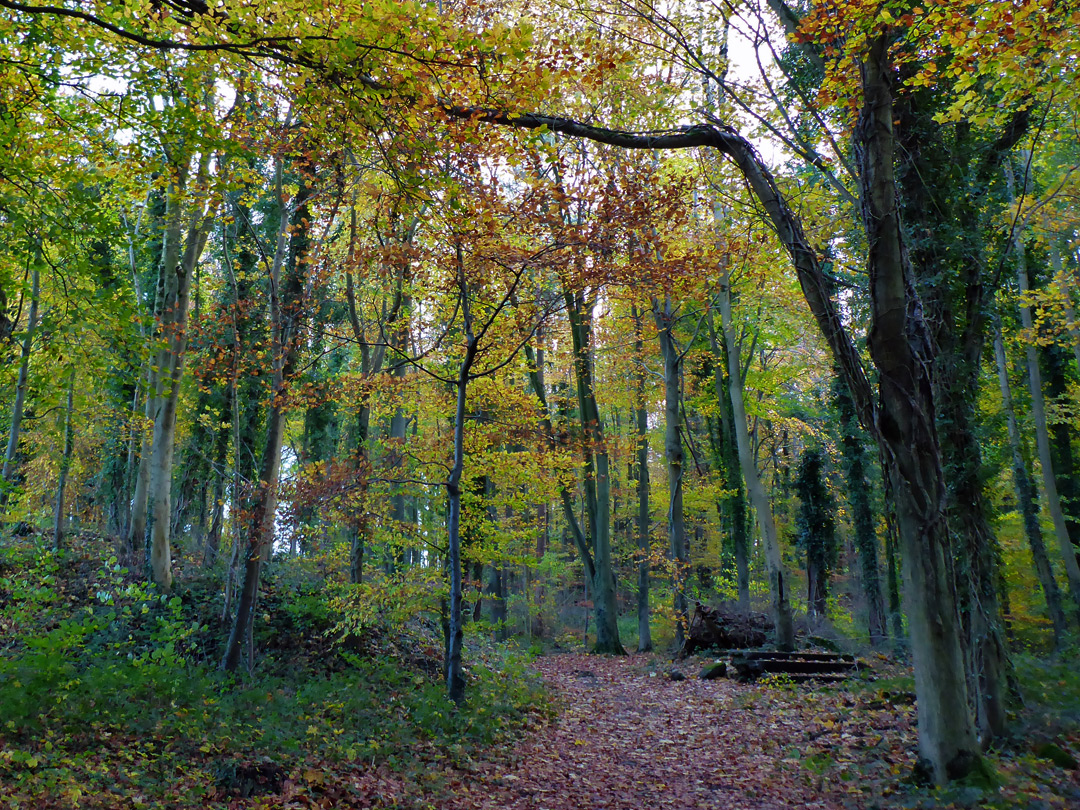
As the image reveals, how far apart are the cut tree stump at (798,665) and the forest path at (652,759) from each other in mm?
556

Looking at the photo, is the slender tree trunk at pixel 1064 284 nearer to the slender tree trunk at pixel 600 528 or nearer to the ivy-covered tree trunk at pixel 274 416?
the slender tree trunk at pixel 600 528

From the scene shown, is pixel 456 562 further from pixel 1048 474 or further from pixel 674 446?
pixel 1048 474

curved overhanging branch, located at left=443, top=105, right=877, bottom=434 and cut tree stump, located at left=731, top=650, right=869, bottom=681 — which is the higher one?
curved overhanging branch, located at left=443, top=105, right=877, bottom=434

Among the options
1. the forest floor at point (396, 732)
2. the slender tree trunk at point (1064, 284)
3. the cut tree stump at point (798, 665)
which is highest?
the slender tree trunk at point (1064, 284)

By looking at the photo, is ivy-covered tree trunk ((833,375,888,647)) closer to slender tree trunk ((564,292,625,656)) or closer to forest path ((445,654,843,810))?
slender tree trunk ((564,292,625,656))

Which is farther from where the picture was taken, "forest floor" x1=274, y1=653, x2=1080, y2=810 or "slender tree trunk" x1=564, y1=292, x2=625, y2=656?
"slender tree trunk" x1=564, y1=292, x2=625, y2=656

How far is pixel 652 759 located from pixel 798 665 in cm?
532

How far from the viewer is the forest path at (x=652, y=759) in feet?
17.8

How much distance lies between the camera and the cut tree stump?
10453mm

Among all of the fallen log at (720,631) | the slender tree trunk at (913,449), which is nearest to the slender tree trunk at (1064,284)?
the fallen log at (720,631)

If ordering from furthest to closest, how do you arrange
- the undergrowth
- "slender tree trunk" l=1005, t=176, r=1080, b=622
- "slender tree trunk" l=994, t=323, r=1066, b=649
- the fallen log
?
the fallen log < "slender tree trunk" l=994, t=323, r=1066, b=649 < "slender tree trunk" l=1005, t=176, r=1080, b=622 < the undergrowth

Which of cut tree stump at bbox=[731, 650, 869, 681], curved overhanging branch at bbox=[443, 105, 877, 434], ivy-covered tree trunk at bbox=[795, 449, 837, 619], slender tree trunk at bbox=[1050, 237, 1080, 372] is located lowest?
cut tree stump at bbox=[731, 650, 869, 681]

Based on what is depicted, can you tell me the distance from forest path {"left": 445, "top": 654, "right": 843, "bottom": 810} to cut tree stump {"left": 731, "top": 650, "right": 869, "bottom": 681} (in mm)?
556

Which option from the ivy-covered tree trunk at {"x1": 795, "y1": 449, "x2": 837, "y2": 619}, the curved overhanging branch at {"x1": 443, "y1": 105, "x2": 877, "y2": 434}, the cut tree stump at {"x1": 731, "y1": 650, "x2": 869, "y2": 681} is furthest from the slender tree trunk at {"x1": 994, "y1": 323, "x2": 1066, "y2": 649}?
the curved overhanging branch at {"x1": 443, "y1": 105, "x2": 877, "y2": 434}
